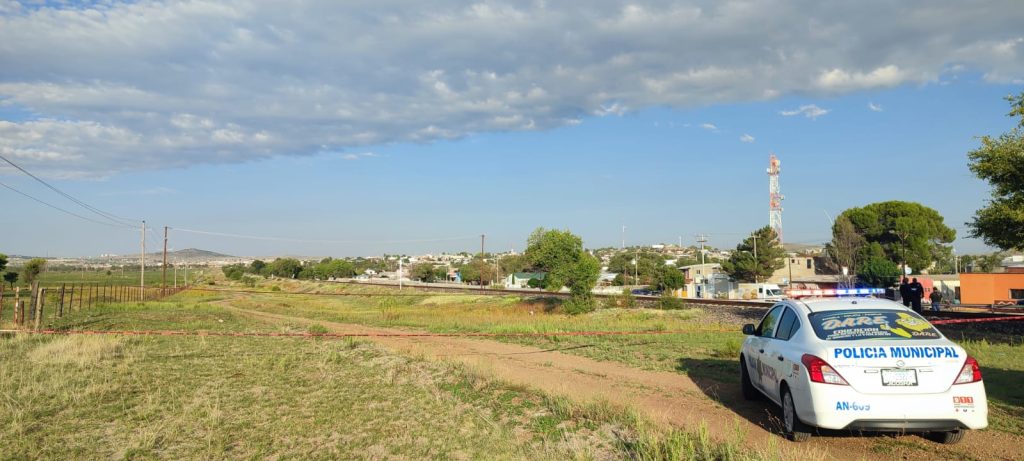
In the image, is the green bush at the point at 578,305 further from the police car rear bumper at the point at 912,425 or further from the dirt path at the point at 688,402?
the police car rear bumper at the point at 912,425

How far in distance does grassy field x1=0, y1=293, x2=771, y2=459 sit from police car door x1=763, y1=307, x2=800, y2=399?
1.54 m

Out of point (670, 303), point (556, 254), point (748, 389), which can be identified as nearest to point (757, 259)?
point (556, 254)

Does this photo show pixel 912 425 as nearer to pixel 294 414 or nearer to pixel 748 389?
pixel 748 389

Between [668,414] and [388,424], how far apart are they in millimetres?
3835

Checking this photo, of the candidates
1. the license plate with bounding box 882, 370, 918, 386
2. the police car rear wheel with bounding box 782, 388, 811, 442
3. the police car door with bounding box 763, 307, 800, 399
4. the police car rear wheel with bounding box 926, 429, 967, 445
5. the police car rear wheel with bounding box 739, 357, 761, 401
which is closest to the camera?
the license plate with bounding box 882, 370, 918, 386

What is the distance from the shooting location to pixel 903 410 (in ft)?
22.6

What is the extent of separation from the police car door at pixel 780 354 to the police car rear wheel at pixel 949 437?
5.44ft

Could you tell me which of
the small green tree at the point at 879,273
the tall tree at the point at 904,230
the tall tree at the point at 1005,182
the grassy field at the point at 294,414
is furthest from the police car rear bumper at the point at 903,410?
the tall tree at the point at 904,230

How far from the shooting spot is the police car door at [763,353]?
900 cm

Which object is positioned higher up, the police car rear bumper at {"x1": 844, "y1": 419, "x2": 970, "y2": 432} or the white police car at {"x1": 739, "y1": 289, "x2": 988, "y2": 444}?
the white police car at {"x1": 739, "y1": 289, "x2": 988, "y2": 444}

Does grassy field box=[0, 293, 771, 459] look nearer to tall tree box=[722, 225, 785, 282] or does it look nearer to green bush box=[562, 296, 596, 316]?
green bush box=[562, 296, 596, 316]

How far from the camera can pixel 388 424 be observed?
9.53 m

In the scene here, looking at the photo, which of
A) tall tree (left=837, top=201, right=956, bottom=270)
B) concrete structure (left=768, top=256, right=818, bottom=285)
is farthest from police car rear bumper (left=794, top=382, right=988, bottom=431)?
concrete structure (left=768, top=256, right=818, bottom=285)

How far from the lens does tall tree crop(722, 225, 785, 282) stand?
79938 mm
